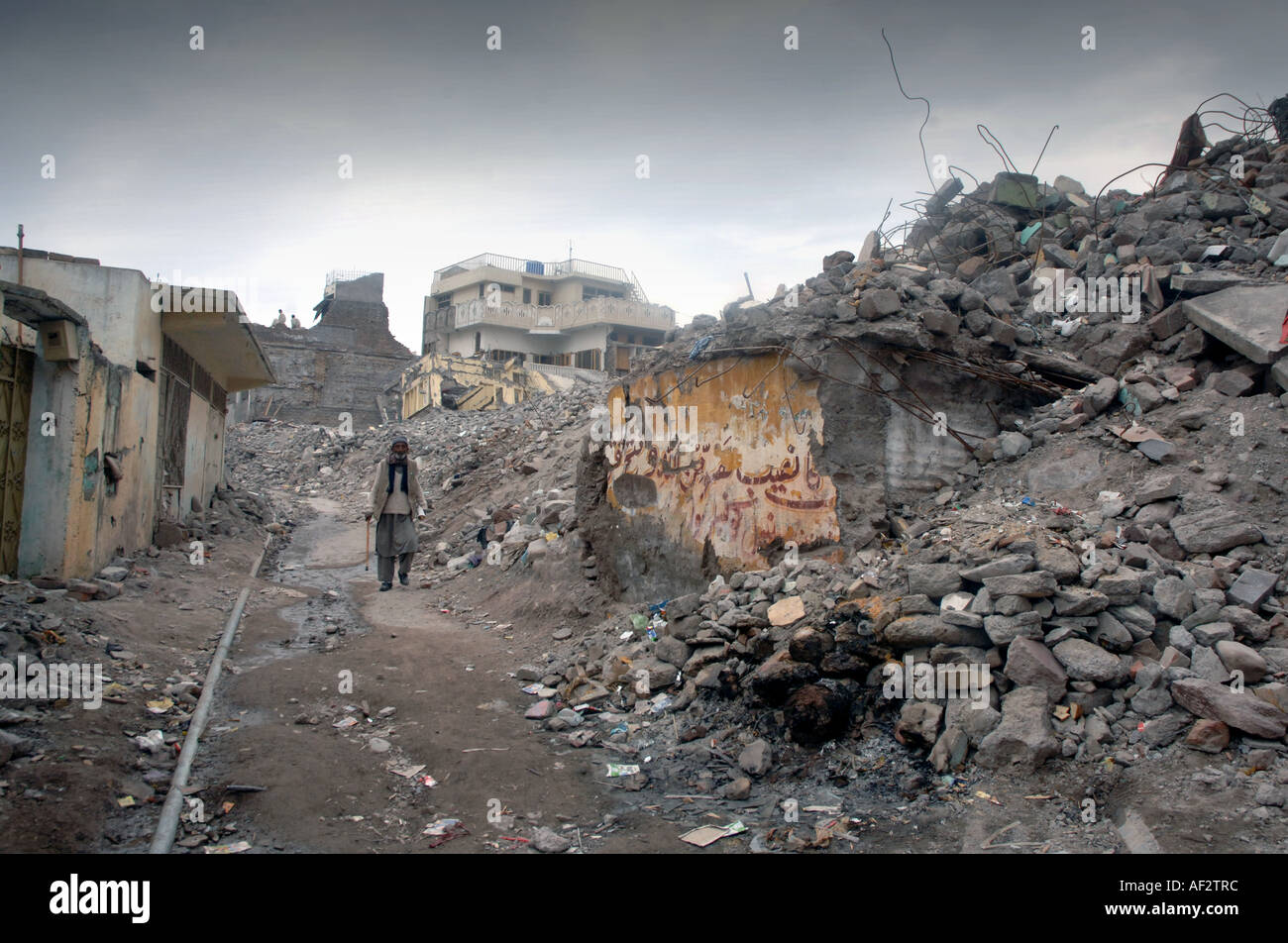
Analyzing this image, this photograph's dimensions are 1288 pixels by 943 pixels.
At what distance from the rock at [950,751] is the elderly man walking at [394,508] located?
7.31 metres

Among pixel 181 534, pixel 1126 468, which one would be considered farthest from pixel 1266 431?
pixel 181 534

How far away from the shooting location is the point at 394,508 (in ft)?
31.9

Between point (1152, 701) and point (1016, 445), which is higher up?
point (1016, 445)

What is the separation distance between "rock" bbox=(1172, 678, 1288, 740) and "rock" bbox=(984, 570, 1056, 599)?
2.24ft

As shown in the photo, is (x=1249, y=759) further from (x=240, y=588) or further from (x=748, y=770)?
(x=240, y=588)

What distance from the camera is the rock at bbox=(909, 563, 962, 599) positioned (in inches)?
172

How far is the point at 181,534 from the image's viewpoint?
10.8 m

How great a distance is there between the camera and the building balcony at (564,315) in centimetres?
3631

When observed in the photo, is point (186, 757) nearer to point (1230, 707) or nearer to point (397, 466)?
point (1230, 707)

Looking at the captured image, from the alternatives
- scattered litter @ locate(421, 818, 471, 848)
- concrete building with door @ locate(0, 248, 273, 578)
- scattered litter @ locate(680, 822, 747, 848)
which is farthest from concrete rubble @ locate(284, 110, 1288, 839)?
concrete building with door @ locate(0, 248, 273, 578)

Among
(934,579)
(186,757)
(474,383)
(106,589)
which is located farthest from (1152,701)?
(474,383)

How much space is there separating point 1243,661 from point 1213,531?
3.38 ft

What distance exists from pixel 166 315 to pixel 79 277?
5.06 feet

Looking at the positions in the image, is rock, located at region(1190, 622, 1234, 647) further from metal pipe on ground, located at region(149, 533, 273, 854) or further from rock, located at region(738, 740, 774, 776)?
metal pipe on ground, located at region(149, 533, 273, 854)
